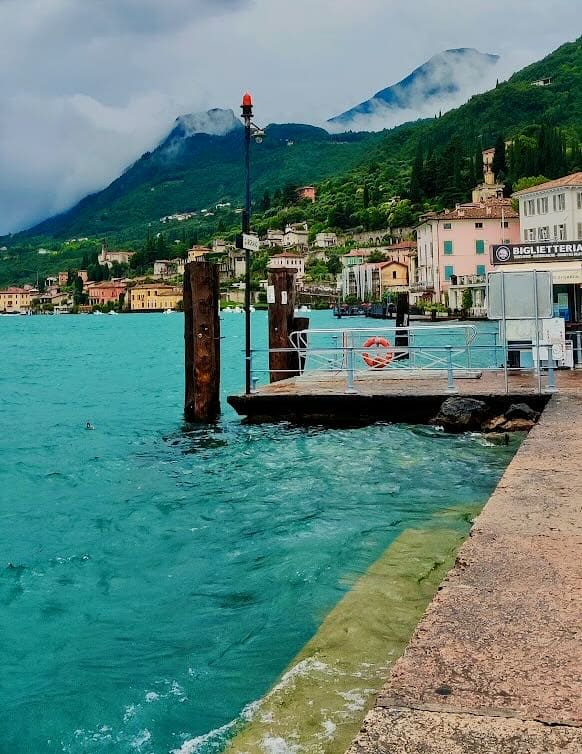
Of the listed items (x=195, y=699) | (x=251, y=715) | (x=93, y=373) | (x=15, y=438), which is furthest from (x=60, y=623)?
(x=93, y=373)

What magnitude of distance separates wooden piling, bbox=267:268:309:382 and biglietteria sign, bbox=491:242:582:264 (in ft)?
16.2

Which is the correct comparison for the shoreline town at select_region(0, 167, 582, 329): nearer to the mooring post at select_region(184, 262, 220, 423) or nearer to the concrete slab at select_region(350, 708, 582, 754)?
the mooring post at select_region(184, 262, 220, 423)

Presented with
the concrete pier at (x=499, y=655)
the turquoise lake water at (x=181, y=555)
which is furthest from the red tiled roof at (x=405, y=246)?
the concrete pier at (x=499, y=655)

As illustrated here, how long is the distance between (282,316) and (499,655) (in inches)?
683

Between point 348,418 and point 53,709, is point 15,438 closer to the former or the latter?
point 348,418

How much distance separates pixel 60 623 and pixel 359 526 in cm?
385

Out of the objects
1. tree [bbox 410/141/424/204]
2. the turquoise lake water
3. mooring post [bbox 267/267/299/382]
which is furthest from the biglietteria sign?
tree [bbox 410/141/424/204]

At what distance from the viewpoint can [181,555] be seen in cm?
966

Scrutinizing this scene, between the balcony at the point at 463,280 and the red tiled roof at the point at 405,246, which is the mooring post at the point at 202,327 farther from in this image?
the red tiled roof at the point at 405,246

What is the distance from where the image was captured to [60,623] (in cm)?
777

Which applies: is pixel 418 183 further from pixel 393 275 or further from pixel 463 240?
pixel 463 240

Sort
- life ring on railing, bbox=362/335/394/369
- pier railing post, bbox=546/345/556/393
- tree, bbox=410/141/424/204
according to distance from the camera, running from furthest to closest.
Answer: tree, bbox=410/141/424/204, life ring on railing, bbox=362/335/394/369, pier railing post, bbox=546/345/556/393

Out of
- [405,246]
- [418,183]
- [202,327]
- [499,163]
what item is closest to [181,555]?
[202,327]

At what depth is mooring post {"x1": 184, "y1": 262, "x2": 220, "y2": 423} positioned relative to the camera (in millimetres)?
17484
